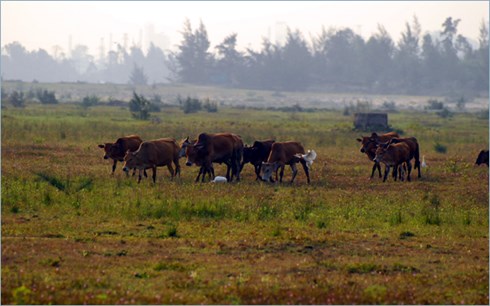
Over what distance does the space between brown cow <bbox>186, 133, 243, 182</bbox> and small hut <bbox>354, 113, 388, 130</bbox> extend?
2214 centimetres

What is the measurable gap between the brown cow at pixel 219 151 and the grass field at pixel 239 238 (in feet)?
2.64

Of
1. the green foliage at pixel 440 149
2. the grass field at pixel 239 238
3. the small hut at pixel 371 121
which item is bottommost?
the grass field at pixel 239 238

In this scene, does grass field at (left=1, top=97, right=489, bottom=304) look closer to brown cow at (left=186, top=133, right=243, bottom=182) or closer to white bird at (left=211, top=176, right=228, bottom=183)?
white bird at (left=211, top=176, right=228, bottom=183)

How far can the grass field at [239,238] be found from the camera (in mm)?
11070

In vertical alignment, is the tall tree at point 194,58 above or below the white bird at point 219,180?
above

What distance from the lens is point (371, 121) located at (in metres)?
46.1

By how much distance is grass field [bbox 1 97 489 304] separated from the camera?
1107 cm

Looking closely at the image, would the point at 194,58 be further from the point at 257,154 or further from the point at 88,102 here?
the point at 257,154

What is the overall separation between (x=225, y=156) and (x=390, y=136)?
5.98 metres

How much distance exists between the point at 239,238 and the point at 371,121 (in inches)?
1272

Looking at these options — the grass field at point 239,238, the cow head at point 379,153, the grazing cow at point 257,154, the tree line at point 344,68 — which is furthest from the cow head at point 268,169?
the tree line at point 344,68

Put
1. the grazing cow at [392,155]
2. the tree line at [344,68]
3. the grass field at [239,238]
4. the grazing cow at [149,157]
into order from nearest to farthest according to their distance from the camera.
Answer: the grass field at [239,238] → the grazing cow at [149,157] → the grazing cow at [392,155] → the tree line at [344,68]

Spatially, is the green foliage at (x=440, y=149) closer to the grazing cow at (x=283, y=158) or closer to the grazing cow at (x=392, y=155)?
the grazing cow at (x=392, y=155)

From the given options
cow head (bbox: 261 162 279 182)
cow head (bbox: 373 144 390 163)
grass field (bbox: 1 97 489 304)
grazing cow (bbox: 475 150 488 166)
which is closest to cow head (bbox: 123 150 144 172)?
grass field (bbox: 1 97 489 304)
